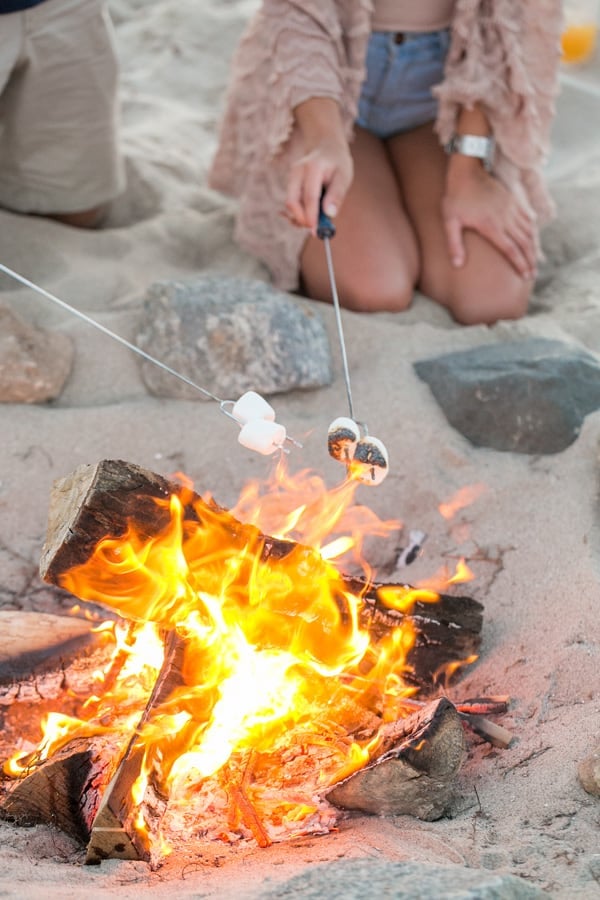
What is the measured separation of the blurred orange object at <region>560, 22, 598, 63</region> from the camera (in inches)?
198

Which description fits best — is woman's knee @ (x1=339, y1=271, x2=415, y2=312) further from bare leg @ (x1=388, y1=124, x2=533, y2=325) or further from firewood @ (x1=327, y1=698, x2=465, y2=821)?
firewood @ (x1=327, y1=698, x2=465, y2=821)

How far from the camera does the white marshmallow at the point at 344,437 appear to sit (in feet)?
6.64

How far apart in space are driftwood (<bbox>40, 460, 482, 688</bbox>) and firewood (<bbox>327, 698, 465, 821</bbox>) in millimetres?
317

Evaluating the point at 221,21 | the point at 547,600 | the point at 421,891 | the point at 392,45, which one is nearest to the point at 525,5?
the point at 392,45

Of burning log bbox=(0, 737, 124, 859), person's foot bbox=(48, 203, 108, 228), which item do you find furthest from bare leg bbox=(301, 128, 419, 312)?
burning log bbox=(0, 737, 124, 859)

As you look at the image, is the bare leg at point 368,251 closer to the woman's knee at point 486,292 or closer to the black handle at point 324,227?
the woman's knee at point 486,292

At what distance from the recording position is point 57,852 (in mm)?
1541

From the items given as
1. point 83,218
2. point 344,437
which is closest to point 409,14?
point 83,218

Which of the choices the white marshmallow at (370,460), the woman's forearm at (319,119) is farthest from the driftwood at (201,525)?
the woman's forearm at (319,119)

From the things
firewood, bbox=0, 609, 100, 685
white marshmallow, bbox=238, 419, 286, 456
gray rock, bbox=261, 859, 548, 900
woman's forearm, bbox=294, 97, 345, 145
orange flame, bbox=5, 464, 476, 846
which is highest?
woman's forearm, bbox=294, 97, 345, 145

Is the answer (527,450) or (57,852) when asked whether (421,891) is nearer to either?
(57,852)

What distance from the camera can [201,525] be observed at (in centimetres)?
183

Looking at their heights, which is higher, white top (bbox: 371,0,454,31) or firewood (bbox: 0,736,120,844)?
white top (bbox: 371,0,454,31)

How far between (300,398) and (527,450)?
2.26 feet
